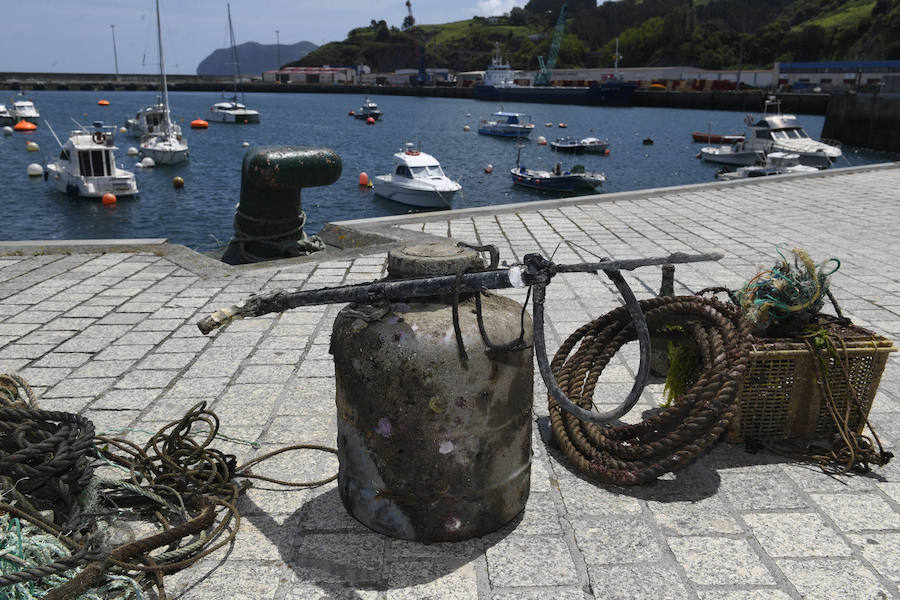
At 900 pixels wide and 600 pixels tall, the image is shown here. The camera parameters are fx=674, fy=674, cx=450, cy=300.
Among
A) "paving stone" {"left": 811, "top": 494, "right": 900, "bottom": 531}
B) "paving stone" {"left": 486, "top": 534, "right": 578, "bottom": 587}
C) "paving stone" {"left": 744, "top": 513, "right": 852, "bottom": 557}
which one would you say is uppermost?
"paving stone" {"left": 811, "top": 494, "right": 900, "bottom": 531}

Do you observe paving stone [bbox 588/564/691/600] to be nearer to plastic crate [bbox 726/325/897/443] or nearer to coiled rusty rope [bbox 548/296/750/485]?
coiled rusty rope [bbox 548/296/750/485]

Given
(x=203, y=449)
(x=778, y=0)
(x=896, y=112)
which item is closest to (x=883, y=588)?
(x=203, y=449)

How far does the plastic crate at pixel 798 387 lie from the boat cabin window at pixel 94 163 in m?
27.6

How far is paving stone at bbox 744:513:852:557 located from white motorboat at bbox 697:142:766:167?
3082 cm

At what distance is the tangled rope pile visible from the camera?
278cm

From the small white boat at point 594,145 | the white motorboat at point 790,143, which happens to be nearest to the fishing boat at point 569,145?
the small white boat at point 594,145

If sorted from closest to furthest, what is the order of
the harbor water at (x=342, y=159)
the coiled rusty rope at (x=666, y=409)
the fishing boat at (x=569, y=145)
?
the coiled rusty rope at (x=666, y=409), the harbor water at (x=342, y=159), the fishing boat at (x=569, y=145)

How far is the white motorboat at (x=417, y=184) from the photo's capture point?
81.6 ft

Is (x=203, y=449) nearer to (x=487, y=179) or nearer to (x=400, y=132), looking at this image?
(x=487, y=179)

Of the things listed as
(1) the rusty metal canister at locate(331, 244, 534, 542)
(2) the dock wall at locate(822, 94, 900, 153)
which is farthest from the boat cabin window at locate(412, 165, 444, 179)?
(2) the dock wall at locate(822, 94, 900, 153)

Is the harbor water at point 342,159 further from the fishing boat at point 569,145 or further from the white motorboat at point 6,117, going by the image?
the white motorboat at point 6,117

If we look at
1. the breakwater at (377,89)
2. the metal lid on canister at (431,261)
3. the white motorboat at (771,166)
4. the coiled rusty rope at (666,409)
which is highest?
the breakwater at (377,89)

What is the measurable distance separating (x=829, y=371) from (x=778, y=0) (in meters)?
169

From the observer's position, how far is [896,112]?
41.0 m
